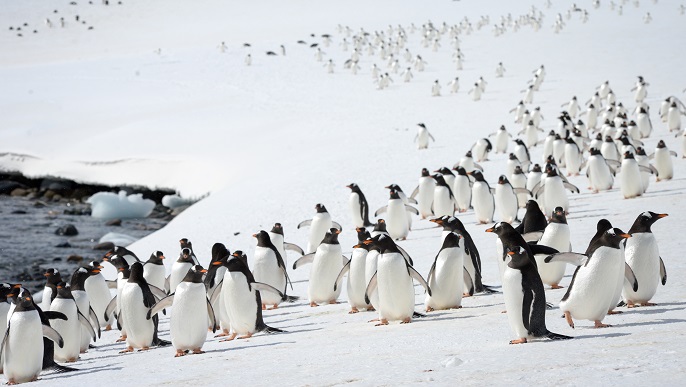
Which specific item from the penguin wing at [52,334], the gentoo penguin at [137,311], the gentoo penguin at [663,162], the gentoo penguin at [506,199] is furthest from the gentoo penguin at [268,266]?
the gentoo penguin at [663,162]

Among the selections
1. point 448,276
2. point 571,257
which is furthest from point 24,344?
point 571,257

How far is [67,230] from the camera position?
1677 centimetres

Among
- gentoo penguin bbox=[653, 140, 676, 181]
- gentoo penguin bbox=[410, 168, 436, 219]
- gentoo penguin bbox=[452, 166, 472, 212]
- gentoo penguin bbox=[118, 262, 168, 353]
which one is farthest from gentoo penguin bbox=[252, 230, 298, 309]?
gentoo penguin bbox=[653, 140, 676, 181]

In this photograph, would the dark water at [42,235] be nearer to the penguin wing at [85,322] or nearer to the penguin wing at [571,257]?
the penguin wing at [85,322]

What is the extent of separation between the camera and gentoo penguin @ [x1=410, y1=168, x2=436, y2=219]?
12.1 meters

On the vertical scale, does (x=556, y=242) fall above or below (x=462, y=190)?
below

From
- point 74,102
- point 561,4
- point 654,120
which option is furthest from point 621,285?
point 561,4

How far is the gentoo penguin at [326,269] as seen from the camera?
7938mm

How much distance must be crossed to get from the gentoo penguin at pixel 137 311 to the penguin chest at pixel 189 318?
55 cm

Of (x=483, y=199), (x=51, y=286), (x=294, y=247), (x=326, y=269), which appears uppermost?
(x=483, y=199)

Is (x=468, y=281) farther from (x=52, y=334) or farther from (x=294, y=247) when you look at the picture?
(x=52, y=334)

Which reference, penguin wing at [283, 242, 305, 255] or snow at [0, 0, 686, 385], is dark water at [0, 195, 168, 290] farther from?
penguin wing at [283, 242, 305, 255]

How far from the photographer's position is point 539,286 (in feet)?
17.1

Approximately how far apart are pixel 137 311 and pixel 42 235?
10.7 meters
